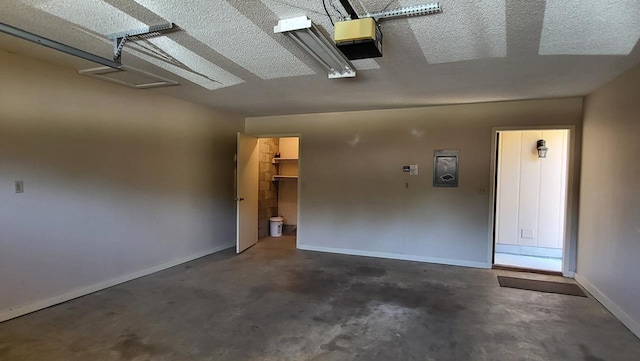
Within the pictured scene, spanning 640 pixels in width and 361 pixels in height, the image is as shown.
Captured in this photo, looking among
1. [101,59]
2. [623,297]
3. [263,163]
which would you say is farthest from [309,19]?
[263,163]

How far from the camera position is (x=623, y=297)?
10.1ft

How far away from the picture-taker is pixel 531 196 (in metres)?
5.61

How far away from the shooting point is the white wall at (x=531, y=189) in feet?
17.9

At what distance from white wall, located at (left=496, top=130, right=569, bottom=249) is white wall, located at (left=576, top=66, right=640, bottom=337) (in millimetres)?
1445

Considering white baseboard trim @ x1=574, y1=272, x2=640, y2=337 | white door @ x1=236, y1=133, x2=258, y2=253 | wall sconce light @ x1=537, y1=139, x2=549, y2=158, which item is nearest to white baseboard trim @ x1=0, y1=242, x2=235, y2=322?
white door @ x1=236, y1=133, x2=258, y2=253

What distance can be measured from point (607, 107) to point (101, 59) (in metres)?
5.07

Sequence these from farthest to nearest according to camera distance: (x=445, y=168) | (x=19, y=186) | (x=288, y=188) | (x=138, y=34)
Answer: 1. (x=288, y=188)
2. (x=445, y=168)
3. (x=19, y=186)
4. (x=138, y=34)

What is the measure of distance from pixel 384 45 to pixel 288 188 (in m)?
5.14

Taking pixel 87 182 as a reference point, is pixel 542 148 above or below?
above

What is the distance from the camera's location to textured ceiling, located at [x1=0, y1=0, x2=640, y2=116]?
2.07m

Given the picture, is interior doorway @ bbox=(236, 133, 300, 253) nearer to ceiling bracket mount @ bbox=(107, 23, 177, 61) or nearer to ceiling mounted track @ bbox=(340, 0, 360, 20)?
ceiling bracket mount @ bbox=(107, 23, 177, 61)

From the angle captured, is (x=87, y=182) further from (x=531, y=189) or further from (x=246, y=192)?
(x=531, y=189)

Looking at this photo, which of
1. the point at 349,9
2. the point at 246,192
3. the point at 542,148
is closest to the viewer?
the point at 349,9

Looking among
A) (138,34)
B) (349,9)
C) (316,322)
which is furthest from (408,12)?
(316,322)
